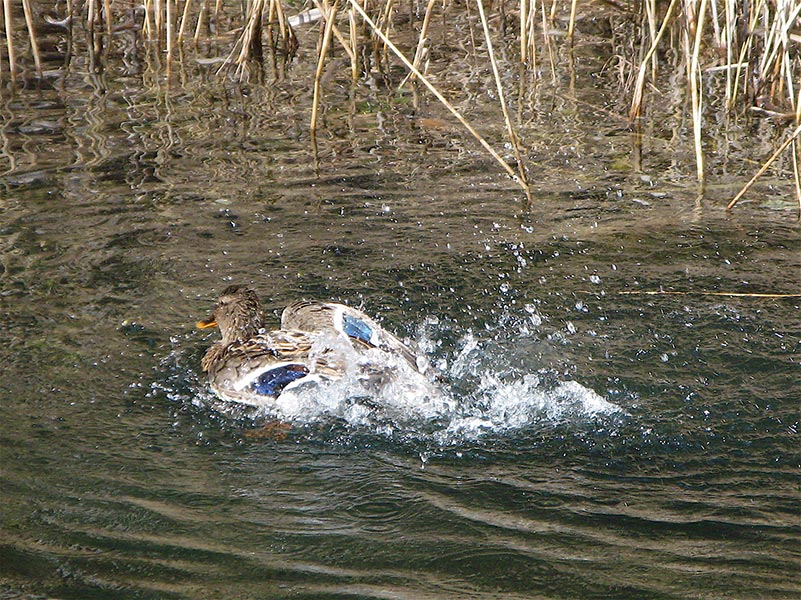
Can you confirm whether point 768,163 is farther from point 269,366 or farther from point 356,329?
point 269,366

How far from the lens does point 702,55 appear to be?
10984 mm

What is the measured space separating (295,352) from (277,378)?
171mm

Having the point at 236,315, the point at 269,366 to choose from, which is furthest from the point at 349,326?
the point at 236,315

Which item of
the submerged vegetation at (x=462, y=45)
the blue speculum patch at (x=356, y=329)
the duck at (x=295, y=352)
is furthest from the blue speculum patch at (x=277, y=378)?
the submerged vegetation at (x=462, y=45)

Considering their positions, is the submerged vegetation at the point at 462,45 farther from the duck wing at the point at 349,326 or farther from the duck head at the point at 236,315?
the duck wing at the point at 349,326

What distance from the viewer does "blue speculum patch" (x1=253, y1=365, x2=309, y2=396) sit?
500 cm

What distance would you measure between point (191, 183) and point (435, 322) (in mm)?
2753

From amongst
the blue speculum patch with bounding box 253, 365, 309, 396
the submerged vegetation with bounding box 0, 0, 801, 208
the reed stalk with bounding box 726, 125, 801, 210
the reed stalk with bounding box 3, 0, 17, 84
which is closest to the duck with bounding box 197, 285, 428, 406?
the blue speculum patch with bounding box 253, 365, 309, 396

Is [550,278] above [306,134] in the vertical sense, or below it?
below

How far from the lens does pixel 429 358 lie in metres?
5.53

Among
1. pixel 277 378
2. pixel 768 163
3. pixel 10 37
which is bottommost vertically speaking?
pixel 277 378

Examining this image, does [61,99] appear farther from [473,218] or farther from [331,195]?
[473,218]

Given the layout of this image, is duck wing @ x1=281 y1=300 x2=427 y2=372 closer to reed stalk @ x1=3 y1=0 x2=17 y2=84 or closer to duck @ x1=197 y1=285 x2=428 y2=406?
duck @ x1=197 y1=285 x2=428 y2=406

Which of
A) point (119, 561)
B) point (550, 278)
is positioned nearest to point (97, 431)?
point (119, 561)
